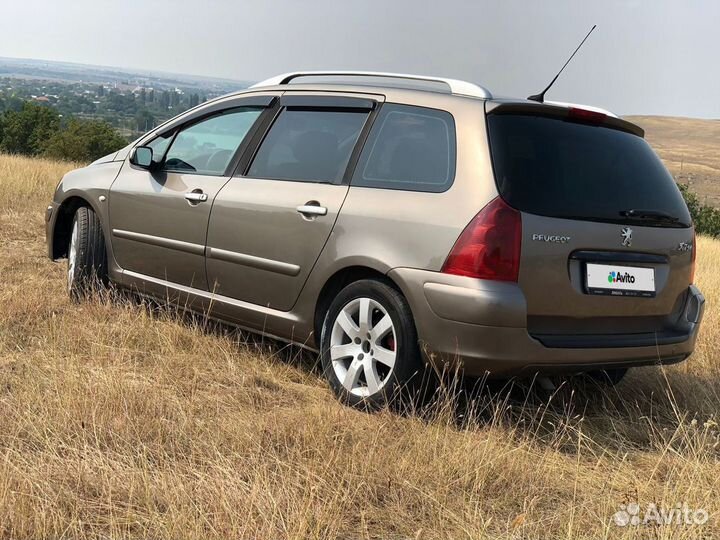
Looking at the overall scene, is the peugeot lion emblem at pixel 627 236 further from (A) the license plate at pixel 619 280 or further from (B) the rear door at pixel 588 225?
(A) the license plate at pixel 619 280

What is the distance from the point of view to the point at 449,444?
3.22 metres

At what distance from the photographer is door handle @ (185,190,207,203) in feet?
15.3

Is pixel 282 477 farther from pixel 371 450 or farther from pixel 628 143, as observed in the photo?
pixel 628 143

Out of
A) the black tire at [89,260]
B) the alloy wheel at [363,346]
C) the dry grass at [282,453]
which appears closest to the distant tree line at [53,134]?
the black tire at [89,260]

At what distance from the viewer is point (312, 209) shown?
3984mm

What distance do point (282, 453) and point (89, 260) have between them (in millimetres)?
3062

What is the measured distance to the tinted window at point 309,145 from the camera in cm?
409

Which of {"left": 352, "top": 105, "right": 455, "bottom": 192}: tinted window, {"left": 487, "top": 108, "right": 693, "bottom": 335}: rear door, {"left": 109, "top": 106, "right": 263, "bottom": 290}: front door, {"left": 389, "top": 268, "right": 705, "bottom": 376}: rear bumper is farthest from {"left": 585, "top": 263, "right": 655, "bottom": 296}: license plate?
{"left": 109, "top": 106, "right": 263, "bottom": 290}: front door

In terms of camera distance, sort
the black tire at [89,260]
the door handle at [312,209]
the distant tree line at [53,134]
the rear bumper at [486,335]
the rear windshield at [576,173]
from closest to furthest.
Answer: the rear bumper at [486,335], the rear windshield at [576,173], the door handle at [312,209], the black tire at [89,260], the distant tree line at [53,134]

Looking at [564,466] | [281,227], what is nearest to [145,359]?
[281,227]

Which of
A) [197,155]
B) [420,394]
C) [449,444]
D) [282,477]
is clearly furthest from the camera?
[197,155]

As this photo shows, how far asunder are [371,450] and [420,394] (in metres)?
0.61

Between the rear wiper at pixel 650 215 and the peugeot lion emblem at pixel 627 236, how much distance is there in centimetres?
8

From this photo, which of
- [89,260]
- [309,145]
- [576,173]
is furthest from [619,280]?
[89,260]
